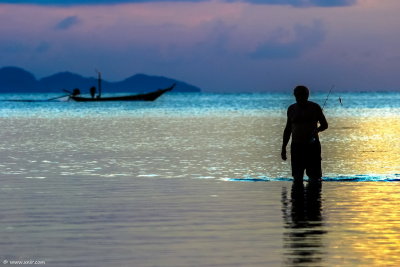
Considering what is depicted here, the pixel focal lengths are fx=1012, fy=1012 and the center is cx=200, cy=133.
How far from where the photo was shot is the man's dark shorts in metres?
15.0

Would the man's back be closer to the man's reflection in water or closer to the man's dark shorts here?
the man's dark shorts

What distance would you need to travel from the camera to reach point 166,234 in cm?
1065

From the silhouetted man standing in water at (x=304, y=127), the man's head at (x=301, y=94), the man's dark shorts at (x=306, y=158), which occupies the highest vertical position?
the man's head at (x=301, y=94)

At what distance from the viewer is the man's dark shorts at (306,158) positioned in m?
15.0

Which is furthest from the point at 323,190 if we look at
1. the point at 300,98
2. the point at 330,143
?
the point at 330,143

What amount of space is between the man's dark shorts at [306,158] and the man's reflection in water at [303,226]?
0.22 m

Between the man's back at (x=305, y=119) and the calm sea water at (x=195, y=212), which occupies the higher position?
the man's back at (x=305, y=119)

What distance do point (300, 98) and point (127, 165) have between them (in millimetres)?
7429

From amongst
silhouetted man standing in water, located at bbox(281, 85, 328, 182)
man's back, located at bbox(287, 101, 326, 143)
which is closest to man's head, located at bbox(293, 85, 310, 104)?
silhouetted man standing in water, located at bbox(281, 85, 328, 182)

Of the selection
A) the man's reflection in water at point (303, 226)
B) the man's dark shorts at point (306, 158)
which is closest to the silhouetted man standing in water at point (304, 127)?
the man's dark shorts at point (306, 158)

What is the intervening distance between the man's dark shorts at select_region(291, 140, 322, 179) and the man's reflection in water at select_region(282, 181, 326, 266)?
0.72ft

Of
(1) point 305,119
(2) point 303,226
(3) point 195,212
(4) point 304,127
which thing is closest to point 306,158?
(4) point 304,127

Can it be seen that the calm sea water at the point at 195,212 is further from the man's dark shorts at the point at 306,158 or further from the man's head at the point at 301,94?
the man's head at the point at 301,94

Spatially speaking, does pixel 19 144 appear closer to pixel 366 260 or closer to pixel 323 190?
pixel 323 190
